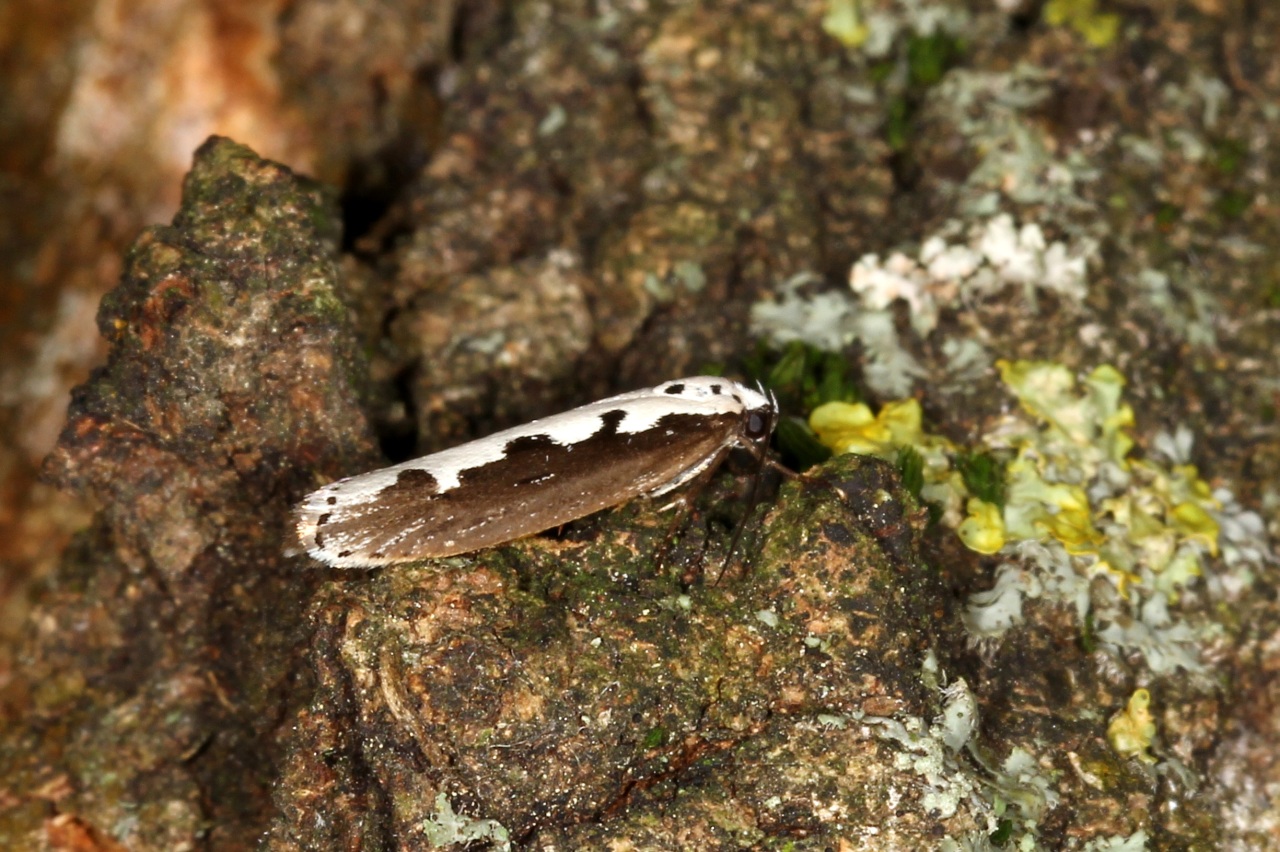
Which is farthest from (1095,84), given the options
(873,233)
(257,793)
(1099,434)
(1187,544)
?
(257,793)

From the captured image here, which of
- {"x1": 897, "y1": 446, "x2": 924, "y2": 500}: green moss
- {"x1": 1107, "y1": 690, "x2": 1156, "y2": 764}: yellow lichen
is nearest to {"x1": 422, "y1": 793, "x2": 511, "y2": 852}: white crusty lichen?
{"x1": 897, "y1": 446, "x2": 924, "y2": 500}: green moss

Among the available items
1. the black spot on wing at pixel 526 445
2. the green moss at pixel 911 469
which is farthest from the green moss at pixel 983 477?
the black spot on wing at pixel 526 445

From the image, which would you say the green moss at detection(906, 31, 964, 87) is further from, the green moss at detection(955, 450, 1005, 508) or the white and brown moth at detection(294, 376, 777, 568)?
the white and brown moth at detection(294, 376, 777, 568)

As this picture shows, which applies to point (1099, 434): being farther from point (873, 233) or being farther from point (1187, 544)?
point (873, 233)

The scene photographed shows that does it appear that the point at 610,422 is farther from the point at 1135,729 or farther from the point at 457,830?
the point at 1135,729

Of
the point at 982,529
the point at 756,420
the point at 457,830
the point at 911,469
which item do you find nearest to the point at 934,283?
the point at 911,469

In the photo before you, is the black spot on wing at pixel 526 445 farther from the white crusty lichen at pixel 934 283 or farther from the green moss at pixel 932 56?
the green moss at pixel 932 56

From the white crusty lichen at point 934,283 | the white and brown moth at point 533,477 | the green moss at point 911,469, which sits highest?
the white and brown moth at point 533,477

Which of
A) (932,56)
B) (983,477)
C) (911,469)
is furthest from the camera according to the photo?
(932,56)
